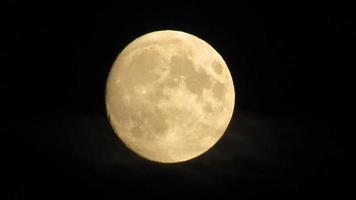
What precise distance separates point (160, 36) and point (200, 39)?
0.63 metres

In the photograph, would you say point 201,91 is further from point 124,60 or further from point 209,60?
point 124,60

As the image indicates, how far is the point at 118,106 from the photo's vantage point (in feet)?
26.2

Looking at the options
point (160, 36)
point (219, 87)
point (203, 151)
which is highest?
point (160, 36)

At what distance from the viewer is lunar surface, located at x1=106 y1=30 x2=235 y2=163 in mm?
7691

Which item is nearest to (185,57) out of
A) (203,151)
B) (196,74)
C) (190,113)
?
(196,74)

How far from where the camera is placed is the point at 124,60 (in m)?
8.05

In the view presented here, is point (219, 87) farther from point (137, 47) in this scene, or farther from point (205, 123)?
point (137, 47)

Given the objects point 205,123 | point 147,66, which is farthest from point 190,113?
point 147,66

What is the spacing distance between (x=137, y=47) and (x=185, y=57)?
0.72 m

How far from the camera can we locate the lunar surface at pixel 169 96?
7.69 m

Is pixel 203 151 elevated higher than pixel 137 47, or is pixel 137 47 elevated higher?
pixel 137 47

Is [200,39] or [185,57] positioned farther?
[200,39]

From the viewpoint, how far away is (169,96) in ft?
25.2

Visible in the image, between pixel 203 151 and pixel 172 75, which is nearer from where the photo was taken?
pixel 172 75
